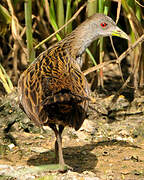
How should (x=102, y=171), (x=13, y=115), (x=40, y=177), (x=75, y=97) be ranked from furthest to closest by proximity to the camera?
(x=13, y=115)
(x=102, y=171)
(x=40, y=177)
(x=75, y=97)

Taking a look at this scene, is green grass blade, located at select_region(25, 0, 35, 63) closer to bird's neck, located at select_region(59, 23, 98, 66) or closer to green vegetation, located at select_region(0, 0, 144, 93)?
green vegetation, located at select_region(0, 0, 144, 93)

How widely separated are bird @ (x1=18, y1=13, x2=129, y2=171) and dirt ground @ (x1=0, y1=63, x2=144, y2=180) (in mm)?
318

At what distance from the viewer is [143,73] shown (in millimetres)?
6176

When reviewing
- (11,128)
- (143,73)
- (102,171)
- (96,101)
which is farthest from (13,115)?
(143,73)

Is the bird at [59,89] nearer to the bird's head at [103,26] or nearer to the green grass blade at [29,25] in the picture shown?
the bird's head at [103,26]

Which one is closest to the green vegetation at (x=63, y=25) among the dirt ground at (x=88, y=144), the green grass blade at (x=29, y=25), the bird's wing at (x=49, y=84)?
the green grass blade at (x=29, y=25)

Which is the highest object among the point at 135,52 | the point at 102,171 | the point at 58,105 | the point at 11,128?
the point at 135,52

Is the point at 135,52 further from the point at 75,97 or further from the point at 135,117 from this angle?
the point at 75,97

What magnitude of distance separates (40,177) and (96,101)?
215 cm

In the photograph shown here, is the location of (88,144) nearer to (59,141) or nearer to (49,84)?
(59,141)

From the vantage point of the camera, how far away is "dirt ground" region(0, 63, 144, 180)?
439 centimetres

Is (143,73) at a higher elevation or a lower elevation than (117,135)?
higher

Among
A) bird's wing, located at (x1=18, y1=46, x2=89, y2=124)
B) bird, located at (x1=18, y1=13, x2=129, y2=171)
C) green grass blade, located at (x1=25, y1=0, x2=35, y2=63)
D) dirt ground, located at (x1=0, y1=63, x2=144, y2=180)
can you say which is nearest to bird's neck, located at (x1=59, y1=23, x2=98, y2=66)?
bird, located at (x1=18, y1=13, x2=129, y2=171)

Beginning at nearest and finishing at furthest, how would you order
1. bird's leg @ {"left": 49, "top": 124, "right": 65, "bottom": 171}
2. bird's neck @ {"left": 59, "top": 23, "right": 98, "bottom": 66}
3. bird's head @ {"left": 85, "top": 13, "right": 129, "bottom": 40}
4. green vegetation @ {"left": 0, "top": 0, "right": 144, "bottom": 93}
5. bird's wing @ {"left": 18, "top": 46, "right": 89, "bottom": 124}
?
bird's wing @ {"left": 18, "top": 46, "right": 89, "bottom": 124}, bird's leg @ {"left": 49, "top": 124, "right": 65, "bottom": 171}, bird's neck @ {"left": 59, "top": 23, "right": 98, "bottom": 66}, bird's head @ {"left": 85, "top": 13, "right": 129, "bottom": 40}, green vegetation @ {"left": 0, "top": 0, "right": 144, "bottom": 93}
